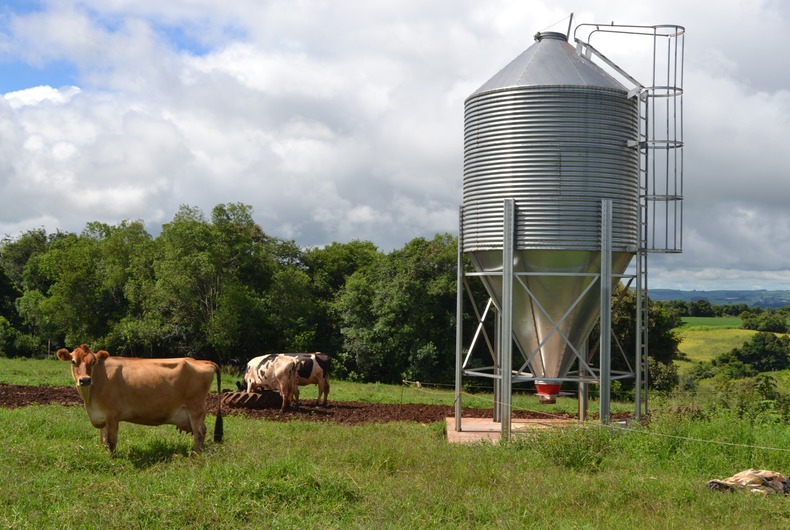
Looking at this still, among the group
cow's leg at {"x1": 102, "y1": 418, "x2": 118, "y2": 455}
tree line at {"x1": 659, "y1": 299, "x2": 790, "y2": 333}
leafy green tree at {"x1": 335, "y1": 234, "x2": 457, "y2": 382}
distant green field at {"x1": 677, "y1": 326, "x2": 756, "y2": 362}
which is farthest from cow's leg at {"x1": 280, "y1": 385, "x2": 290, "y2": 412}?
distant green field at {"x1": 677, "y1": 326, "x2": 756, "y2": 362}

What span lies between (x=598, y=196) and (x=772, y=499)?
22.5ft

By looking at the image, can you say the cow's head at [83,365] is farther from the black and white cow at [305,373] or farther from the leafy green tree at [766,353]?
the leafy green tree at [766,353]

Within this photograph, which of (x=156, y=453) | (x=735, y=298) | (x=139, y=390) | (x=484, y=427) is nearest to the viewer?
(x=156, y=453)

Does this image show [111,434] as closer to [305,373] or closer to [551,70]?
[551,70]

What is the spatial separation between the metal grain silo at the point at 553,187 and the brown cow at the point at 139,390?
6.04 meters

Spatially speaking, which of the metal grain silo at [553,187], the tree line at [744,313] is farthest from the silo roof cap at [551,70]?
the tree line at [744,313]

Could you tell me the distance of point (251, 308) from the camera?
34.1 metres

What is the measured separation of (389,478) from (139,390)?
395 cm

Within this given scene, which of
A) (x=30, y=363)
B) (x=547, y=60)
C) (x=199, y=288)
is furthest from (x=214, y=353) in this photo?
(x=547, y=60)

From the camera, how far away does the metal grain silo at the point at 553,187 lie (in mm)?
15008

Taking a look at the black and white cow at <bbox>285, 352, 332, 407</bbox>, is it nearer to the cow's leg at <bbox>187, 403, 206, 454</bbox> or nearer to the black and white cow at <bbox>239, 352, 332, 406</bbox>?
the black and white cow at <bbox>239, 352, 332, 406</bbox>

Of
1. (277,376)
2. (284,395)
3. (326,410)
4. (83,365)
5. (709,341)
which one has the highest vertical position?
(83,365)

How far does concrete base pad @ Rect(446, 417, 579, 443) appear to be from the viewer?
49.1 ft

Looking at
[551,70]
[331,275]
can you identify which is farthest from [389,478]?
[331,275]
